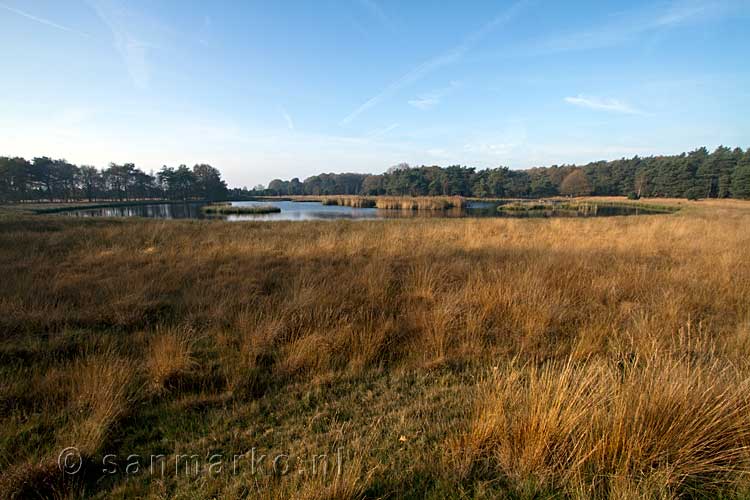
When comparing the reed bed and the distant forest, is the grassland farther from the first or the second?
the distant forest

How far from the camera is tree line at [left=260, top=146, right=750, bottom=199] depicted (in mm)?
58844

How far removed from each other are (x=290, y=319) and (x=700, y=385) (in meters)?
4.03

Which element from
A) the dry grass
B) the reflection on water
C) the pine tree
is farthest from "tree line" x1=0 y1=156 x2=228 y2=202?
the pine tree

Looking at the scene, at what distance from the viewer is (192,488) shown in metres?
1.75

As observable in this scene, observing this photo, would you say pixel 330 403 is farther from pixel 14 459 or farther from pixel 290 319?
pixel 14 459

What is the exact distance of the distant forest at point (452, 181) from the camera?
56.9 m

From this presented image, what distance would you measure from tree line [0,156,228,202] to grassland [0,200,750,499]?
7413 cm

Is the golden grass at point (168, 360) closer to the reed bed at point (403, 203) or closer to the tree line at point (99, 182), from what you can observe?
the reed bed at point (403, 203)

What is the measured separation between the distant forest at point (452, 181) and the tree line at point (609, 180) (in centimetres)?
14

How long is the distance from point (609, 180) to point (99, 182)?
131 metres
